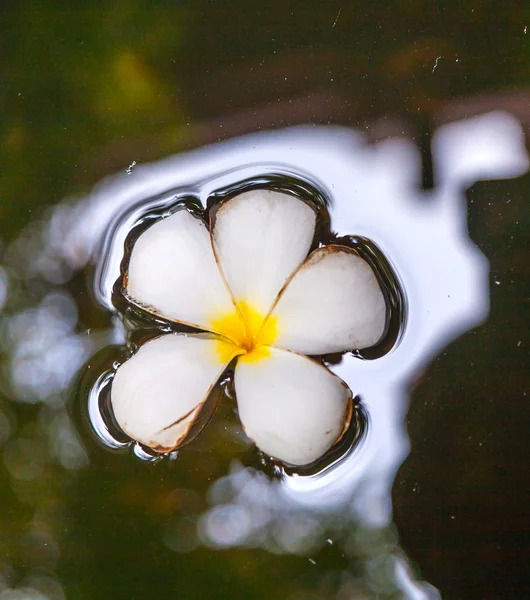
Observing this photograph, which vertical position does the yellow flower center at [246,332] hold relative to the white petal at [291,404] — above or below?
above

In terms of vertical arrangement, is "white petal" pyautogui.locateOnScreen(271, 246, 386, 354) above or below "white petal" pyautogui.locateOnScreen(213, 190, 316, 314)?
below

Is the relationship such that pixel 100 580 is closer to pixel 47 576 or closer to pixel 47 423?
pixel 47 576

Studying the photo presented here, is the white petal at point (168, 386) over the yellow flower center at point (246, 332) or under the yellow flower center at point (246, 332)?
under

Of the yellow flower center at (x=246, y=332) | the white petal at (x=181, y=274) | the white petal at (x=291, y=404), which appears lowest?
the white petal at (x=291, y=404)

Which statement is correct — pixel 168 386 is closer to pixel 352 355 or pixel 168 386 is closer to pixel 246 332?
pixel 246 332
